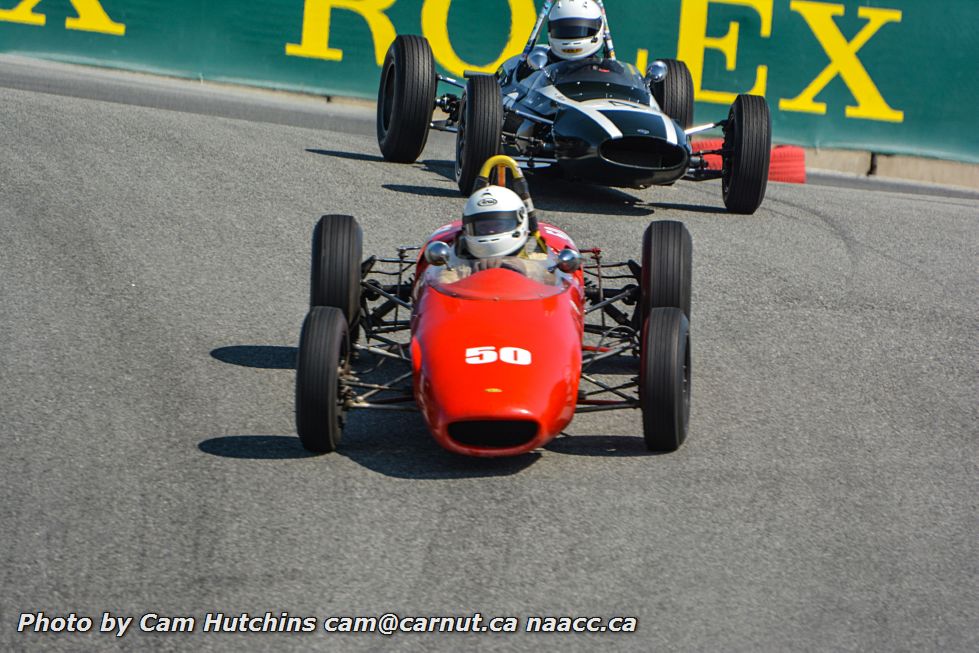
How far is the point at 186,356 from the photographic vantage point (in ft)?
27.9

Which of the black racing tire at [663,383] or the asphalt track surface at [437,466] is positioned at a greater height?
the black racing tire at [663,383]

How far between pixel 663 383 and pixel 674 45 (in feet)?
39.8

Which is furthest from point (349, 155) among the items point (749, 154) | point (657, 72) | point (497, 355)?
point (497, 355)

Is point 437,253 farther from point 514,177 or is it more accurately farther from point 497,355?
point 514,177

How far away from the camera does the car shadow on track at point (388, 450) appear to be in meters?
6.88

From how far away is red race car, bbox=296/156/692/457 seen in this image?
675 cm

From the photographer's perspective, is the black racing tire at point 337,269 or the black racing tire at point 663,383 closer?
the black racing tire at point 663,383

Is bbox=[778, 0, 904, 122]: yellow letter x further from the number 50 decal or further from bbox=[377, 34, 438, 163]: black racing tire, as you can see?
the number 50 decal

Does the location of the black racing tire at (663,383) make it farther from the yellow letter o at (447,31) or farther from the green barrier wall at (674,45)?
the yellow letter o at (447,31)

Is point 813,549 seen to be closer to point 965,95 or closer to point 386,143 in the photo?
point 386,143

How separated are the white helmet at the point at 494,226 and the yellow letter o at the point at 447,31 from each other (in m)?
11.0

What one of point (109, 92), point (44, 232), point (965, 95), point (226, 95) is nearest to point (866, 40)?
point (965, 95)

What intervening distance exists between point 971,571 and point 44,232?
737 cm

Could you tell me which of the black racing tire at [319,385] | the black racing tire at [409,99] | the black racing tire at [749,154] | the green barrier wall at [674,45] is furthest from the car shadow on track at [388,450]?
the green barrier wall at [674,45]
